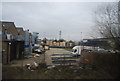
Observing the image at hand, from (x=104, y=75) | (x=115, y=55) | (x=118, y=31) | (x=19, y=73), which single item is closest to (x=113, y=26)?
(x=118, y=31)

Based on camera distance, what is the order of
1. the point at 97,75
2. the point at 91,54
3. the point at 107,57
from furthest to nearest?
the point at 91,54
the point at 107,57
the point at 97,75

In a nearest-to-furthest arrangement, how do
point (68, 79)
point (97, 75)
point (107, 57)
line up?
1. point (68, 79)
2. point (97, 75)
3. point (107, 57)

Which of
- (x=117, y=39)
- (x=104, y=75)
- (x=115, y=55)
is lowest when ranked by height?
(x=104, y=75)

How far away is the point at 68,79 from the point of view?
524cm

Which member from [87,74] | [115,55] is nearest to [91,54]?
[115,55]

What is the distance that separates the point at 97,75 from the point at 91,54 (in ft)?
7.95

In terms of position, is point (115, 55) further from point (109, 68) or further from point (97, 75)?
point (97, 75)

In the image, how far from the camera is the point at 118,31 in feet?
19.8

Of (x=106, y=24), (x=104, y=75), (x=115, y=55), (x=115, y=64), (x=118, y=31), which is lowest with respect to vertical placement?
(x=104, y=75)

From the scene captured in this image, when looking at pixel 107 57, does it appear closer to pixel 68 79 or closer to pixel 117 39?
pixel 117 39

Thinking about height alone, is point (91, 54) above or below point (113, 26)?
below

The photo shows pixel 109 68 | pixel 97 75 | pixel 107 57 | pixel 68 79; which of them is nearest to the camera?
pixel 68 79

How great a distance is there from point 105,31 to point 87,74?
312 centimetres

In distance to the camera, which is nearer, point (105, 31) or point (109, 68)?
point (109, 68)
